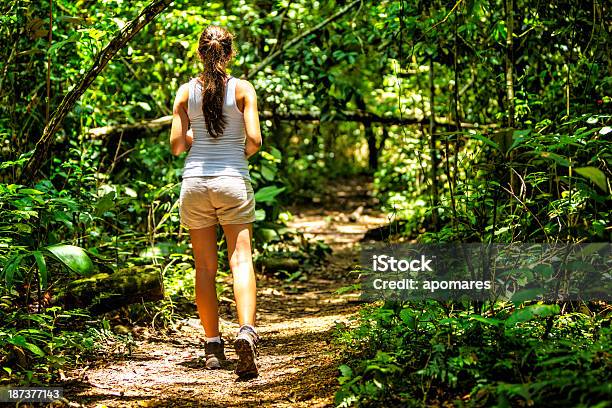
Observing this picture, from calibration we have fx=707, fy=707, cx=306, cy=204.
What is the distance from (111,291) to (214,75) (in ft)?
6.17

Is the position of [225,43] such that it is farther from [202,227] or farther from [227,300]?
[227,300]

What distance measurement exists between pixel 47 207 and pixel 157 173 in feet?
9.52

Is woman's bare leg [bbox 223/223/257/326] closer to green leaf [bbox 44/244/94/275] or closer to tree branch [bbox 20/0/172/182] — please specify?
green leaf [bbox 44/244/94/275]

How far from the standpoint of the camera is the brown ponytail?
14.9 feet

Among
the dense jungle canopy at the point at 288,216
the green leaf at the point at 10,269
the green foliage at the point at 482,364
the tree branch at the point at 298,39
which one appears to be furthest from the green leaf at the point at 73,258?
the tree branch at the point at 298,39

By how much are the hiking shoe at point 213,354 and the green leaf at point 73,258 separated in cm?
101

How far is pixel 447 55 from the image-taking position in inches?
287

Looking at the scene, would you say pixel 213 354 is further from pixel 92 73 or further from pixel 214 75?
pixel 92 73

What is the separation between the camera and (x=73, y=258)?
422 cm

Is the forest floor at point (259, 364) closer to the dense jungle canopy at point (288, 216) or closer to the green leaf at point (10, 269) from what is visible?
the dense jungle canopy at point (288, 216)

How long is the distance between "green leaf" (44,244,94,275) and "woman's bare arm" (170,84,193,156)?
0.89 meters

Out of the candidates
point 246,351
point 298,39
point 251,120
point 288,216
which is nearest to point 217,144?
point 251,120

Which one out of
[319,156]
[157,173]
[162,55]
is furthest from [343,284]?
[319,156]

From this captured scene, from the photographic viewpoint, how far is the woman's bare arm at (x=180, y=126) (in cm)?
461
